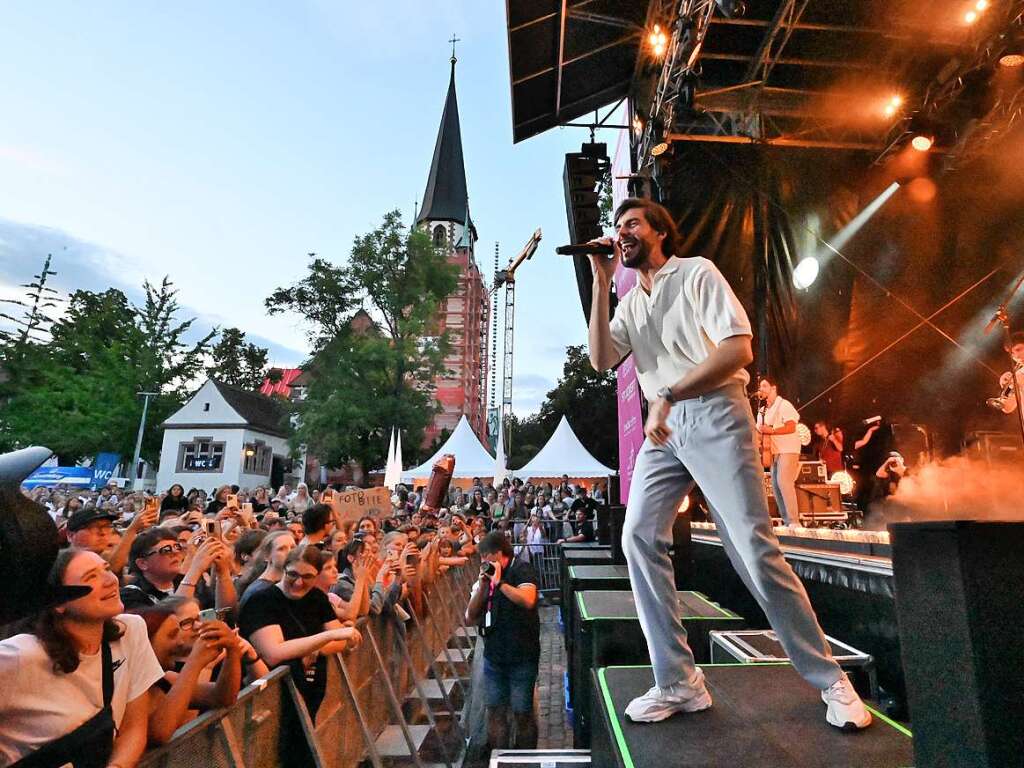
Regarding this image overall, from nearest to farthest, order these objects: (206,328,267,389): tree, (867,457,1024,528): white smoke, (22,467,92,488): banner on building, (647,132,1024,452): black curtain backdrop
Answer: (867,457,1024,528): white smoke
(647,132,1024,452): black curtain backdrop
(22,467,92,488): banner on building
(206,328,267,389): tree

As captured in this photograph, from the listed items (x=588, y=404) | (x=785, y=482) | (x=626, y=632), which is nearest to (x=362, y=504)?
(x=626, y=632)

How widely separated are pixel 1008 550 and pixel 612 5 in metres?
8.67

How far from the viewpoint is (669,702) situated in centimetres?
211

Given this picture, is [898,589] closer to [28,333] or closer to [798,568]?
[798,568]

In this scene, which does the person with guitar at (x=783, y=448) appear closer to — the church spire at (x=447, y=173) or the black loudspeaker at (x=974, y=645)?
the black loudspeaker at (x=974, y=645)

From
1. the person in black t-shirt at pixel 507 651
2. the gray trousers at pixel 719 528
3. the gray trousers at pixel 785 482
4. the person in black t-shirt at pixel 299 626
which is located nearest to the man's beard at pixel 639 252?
the gray trousers at pixel 719 528

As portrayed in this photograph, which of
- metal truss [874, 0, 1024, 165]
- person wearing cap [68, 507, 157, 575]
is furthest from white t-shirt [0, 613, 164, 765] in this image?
metal truss [874, 0, 1024, 165]

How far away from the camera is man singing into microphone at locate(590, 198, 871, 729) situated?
6.67 ft

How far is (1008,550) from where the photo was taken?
1076 millimetres

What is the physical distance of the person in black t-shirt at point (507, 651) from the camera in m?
4.76

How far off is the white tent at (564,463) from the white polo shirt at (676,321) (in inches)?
625

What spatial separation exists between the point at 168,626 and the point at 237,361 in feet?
222

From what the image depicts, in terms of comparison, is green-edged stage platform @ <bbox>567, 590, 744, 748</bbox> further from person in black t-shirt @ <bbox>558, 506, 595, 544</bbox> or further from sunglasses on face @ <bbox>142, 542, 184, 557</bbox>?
person in black t-shirt @ <bbox>558, 506, 595, 544</bbox>

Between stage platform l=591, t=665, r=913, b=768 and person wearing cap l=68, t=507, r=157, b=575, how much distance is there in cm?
332
